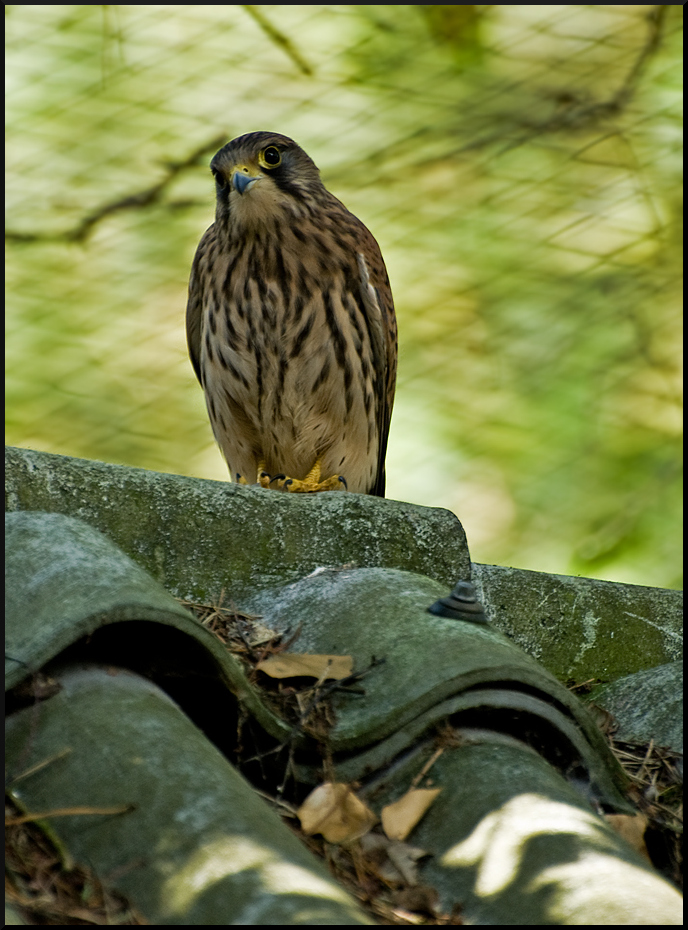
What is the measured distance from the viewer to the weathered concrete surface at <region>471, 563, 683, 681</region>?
2.69 m

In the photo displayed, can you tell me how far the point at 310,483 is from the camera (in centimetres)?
384

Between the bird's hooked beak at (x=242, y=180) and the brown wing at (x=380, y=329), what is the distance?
43cm

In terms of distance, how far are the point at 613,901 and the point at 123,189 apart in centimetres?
604

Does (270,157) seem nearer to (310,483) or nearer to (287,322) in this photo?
(287,322)

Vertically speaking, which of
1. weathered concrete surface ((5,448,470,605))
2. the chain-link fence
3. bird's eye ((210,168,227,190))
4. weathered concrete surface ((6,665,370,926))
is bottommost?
the chain-link fence

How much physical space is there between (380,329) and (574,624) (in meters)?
1.50

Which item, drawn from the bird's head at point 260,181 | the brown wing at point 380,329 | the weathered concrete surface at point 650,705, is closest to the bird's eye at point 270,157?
the bird's head at point 260,181

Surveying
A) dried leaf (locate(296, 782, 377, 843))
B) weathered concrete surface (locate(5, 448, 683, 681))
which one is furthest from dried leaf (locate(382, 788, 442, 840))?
weathered concrete surface (locate(5, 448, 683, 681))

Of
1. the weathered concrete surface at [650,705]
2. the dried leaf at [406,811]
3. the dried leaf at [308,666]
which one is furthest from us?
the weathered concrete surface at [650,705]

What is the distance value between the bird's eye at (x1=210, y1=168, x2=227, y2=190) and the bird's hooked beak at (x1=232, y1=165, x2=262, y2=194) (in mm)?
58

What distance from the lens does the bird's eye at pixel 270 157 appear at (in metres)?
3.89

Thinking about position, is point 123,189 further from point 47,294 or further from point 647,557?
point 647,557

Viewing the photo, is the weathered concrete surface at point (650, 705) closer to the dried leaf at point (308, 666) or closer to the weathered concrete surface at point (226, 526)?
the weathered concrete surface at point (226, 526)

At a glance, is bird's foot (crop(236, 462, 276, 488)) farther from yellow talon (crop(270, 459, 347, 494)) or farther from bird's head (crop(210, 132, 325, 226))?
bird's head (crop(210, 132, 325, 226))
